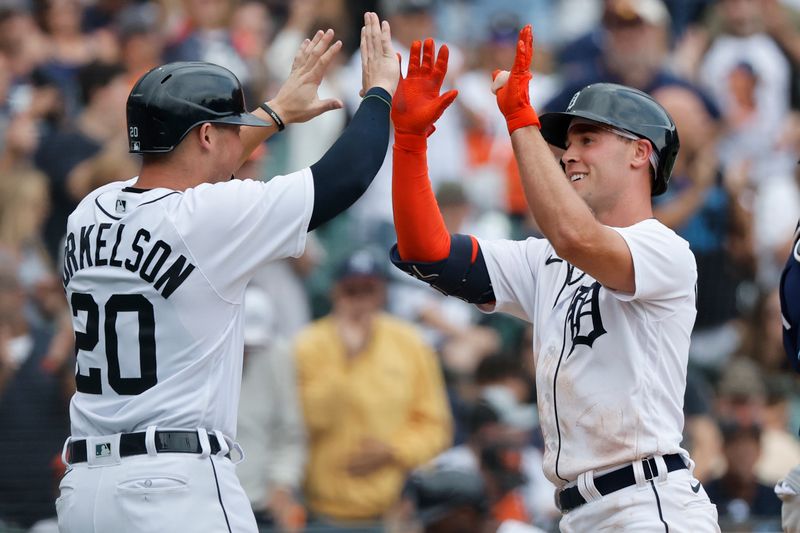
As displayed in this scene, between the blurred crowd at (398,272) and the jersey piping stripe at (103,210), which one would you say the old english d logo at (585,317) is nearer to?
the blurred crowd at (398,272)

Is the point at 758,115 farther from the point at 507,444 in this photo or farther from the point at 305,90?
the point at 305,90

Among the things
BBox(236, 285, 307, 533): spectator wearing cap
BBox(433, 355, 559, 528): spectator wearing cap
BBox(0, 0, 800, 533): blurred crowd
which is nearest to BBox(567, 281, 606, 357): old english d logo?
BBox(0, 0, 800, 533): blurred crowd

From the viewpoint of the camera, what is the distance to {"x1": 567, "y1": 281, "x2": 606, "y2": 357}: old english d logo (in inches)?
167

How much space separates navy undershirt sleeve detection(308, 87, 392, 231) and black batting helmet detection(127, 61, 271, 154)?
0.32m

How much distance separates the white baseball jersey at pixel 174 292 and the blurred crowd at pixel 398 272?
1333 mm

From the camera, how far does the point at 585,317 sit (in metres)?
4.29

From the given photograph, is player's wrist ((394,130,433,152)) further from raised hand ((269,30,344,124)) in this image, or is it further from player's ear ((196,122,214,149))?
player's ear ((196,122,214,149))

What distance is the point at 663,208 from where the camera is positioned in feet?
28.5

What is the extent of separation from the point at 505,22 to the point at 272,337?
11.9 feet

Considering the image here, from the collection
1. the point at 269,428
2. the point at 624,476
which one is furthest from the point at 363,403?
the point at 624,476

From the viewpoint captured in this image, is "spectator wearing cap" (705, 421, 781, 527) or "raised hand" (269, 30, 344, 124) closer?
"raised hand" (269, 30, 344, 124)

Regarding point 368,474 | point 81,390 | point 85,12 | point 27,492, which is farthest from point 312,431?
point 85,12

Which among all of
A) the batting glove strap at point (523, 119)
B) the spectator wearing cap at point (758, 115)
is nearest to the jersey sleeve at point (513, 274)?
the batting glove strap at point (523, 119)

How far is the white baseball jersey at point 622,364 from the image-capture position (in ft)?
13.6
